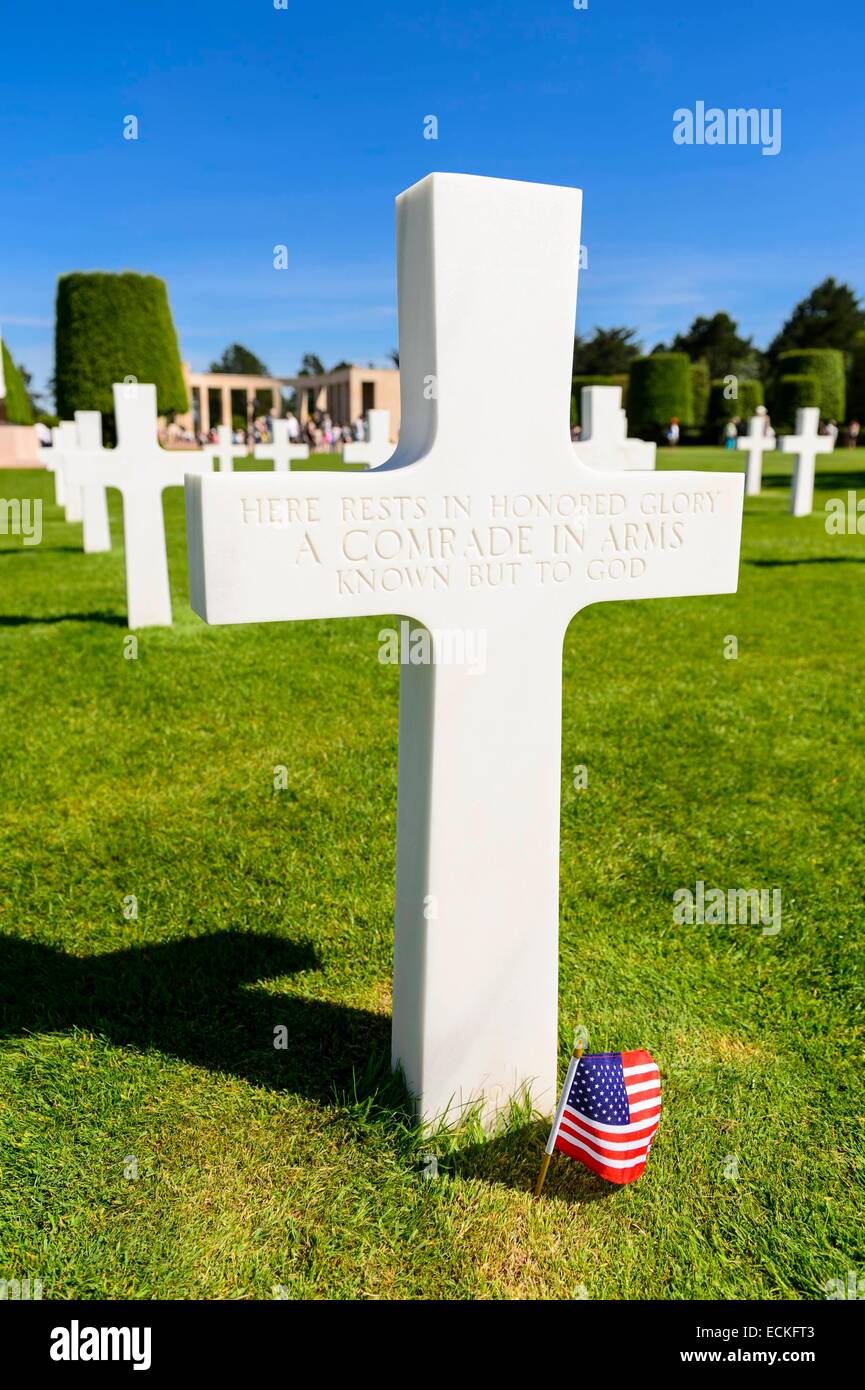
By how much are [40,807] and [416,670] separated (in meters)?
3.23

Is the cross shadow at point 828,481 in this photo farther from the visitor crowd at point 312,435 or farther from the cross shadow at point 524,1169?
the cross shadow at point 524,1169

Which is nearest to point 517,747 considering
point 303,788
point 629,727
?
point 303,788

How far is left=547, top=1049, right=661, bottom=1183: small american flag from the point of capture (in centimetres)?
240

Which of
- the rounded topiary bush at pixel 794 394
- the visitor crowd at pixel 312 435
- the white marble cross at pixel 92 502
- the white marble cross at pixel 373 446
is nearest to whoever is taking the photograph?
the white marble cross at pixel 373 446

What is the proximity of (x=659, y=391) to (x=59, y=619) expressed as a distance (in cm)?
3915

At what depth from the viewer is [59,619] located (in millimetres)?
9211

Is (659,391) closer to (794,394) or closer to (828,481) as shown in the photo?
(794,394)

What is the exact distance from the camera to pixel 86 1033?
3.12 metres

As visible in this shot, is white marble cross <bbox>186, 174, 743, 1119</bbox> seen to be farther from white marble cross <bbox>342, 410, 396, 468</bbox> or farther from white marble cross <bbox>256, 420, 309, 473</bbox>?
white marble cross <bbox>256, 420, 309, 473</bbox>

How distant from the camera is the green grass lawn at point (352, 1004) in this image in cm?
239

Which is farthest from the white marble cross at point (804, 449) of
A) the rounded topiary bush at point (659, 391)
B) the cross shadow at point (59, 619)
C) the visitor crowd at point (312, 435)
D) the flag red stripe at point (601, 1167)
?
the rounded topiary bush at point (659, 391)

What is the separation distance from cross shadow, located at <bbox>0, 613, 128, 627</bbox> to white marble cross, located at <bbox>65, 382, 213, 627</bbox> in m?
0.49

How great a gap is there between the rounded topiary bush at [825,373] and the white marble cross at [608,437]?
3293 cm
